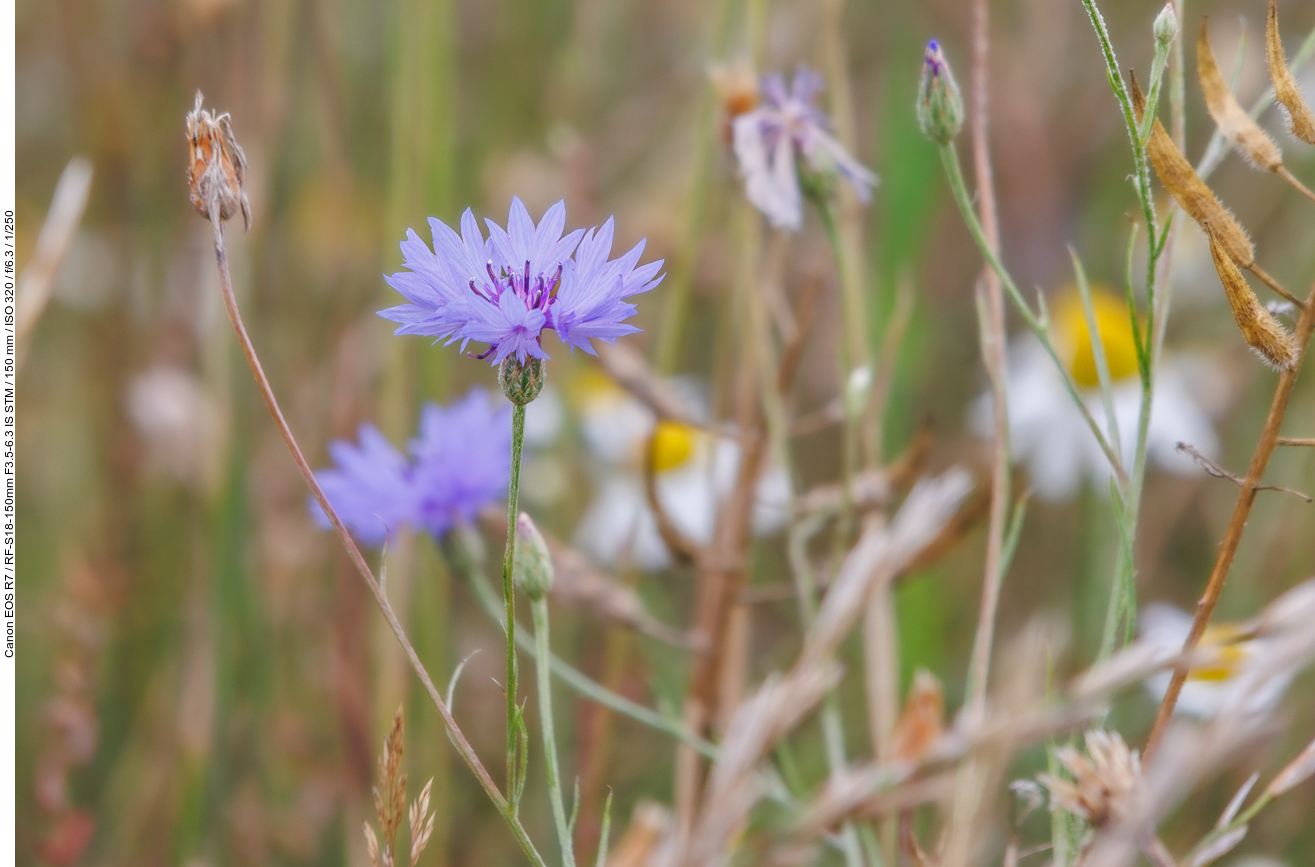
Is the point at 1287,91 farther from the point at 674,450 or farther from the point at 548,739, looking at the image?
the point at 674,450

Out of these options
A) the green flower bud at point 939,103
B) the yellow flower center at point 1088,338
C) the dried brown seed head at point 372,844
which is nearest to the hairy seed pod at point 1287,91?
the green flower bud at point 939,103

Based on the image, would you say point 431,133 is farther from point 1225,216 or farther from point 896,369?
point 1225,216

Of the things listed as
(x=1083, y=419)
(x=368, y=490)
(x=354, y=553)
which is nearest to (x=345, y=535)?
(x=354, y=553)

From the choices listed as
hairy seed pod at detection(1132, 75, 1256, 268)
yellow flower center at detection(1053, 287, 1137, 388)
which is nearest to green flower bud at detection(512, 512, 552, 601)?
hairy seed pod at detection(1132, 75, 1256, 268)

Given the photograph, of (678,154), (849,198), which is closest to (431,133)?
(849,198)

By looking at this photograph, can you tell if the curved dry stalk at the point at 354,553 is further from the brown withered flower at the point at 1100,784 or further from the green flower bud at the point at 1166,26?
the green flower bud at the point at 1166,26

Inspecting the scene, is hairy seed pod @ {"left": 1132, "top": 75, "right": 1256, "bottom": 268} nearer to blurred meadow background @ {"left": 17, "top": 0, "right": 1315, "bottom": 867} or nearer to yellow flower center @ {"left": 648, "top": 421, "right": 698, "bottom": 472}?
blurred meadow background @ {"left": 17, "top": 0, "right": 1315, "bottom": 867}

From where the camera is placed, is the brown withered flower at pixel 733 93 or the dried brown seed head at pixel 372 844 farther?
the brown withered flower at pixel 733 93
